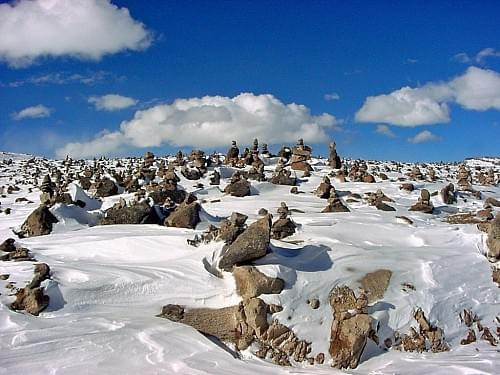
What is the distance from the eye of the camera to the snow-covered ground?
8.38 m

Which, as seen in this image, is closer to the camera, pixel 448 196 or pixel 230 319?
pixel 230 319

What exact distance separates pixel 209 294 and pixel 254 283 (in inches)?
41.0

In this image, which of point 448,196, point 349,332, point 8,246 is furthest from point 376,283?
point 448,196

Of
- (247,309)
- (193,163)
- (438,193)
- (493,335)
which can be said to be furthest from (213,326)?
(193,163)

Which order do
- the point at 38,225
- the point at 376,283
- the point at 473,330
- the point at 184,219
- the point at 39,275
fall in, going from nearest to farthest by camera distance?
1. the point at 473,330
2. the point at 39,275
3. the point at 376,283
4. the point at 184,219
5. the point at 38,225

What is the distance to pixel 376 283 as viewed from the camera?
11047 millimetres

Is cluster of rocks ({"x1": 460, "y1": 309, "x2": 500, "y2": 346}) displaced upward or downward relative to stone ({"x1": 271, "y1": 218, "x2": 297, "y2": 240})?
downward

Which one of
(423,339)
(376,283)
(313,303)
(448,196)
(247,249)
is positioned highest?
(448,196)

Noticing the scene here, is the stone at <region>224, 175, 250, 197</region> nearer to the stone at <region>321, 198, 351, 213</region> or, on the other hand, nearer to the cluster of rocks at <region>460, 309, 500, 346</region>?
the stone at <region>321, 198, 351, 213</region>

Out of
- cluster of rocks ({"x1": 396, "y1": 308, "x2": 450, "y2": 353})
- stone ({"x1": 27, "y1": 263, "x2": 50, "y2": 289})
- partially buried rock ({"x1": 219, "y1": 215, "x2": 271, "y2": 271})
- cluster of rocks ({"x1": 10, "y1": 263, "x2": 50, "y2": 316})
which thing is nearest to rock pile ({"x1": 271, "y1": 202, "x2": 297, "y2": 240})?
partially buried rock ({"x1": 219, "y1": 215, "x2": 271, "y2": 271})

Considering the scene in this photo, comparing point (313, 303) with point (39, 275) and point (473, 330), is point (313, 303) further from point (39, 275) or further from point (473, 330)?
point (39, 275)

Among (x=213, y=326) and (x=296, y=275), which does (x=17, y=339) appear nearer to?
(x=213, y=326)

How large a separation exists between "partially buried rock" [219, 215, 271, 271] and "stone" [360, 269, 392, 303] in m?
2.34

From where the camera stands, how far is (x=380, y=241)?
14.1 meters
